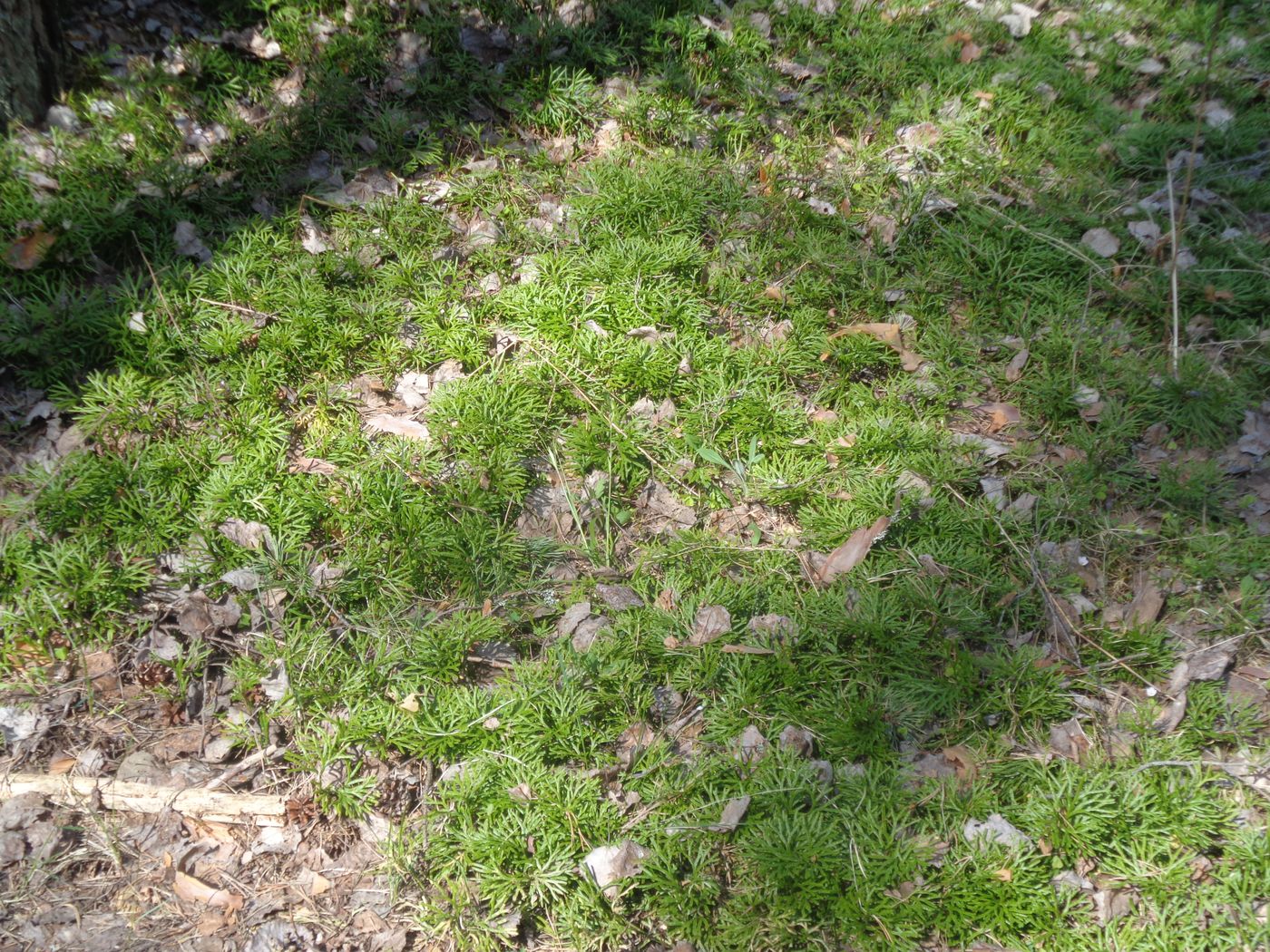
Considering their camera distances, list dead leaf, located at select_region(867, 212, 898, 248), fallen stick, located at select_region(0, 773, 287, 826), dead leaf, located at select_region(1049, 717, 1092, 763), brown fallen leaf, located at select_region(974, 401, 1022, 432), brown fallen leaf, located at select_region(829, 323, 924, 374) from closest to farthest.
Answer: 1. fallen stick, located at select_region(0, 773, 287, 826)
2. dead leaf, located at select_region(1049, 717, 1092, 763)
3. brown fallen leaf, located at select_region(974, 401, 1022, 432)
4. brown fallen leaf, located at select_region(829, 323, 924, 374)
5. dead leaf, located at select_region(867, 212, 898, 248)

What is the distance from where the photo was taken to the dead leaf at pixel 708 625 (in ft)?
9.82

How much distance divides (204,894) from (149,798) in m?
0.37

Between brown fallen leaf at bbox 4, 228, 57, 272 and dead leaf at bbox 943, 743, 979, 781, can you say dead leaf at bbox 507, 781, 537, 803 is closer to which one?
dead leaf at bbox 943, 743, 979, 781

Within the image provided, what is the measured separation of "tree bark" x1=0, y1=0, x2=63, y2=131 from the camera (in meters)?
3.67

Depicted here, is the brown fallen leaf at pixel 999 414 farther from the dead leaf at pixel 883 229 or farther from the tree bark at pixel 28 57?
the tree bark at pixel 28 57

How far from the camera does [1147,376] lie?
143 inches

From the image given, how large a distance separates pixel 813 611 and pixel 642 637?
2.01 feet

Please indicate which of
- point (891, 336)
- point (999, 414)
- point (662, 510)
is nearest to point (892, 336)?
point (891, 336)

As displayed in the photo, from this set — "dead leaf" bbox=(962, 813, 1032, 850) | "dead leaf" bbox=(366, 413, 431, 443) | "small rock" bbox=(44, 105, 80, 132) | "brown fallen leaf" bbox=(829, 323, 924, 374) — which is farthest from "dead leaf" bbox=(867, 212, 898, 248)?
"small rock" bbox=(44, 105, 80, 132)

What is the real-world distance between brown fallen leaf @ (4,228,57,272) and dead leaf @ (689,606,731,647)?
3.02m

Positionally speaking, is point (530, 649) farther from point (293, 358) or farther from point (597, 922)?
point (293, 358)

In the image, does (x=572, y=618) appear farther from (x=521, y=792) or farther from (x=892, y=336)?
(x=892, y=336)

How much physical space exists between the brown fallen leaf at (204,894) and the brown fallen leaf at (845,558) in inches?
82.7

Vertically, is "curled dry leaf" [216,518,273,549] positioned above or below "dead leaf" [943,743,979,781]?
above
